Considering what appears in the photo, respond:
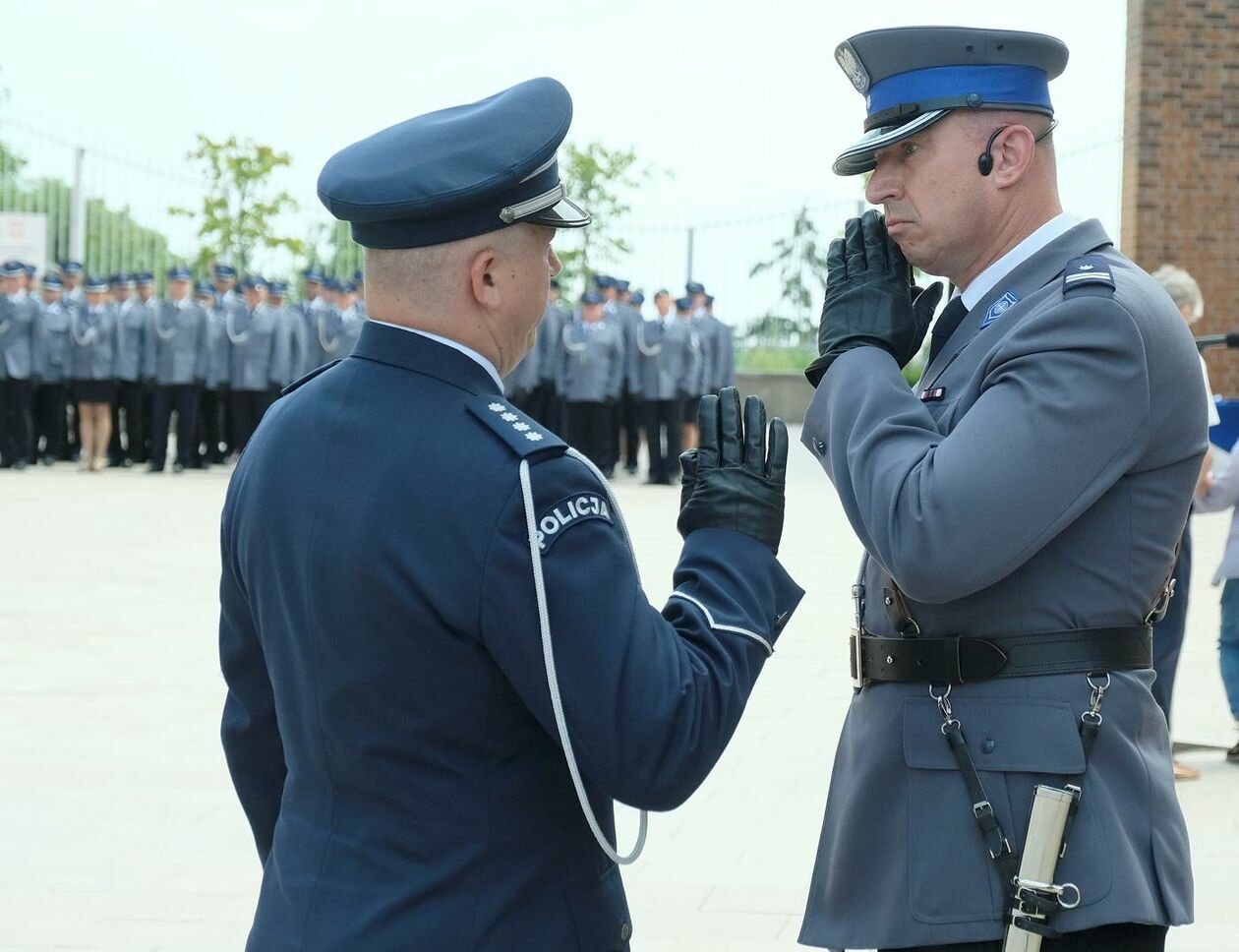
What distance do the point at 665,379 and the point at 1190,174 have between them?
677cm

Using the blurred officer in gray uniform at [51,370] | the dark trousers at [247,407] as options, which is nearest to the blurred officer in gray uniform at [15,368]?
the blurred officer in gray uniform at [51,370]

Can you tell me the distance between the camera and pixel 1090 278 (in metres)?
2.09

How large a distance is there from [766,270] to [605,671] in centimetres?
2302

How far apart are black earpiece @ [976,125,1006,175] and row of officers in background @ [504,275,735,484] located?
16.3 meters

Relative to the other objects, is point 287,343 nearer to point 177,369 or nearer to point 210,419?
point 177,369

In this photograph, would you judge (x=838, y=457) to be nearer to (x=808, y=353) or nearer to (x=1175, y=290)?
(x=1175, y=290)

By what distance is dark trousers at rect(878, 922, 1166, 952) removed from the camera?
2062 mm

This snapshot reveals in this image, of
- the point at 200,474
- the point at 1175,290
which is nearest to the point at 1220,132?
the point at 1175,290

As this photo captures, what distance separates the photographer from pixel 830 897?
2254 mm

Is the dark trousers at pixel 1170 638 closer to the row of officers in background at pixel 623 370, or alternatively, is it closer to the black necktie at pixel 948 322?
the black necktie at pixel 948 322

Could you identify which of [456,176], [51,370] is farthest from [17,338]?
[456,176]

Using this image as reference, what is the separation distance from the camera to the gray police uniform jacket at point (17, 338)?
1866 cm

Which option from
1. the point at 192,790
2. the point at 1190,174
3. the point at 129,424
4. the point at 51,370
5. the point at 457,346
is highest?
the point at 1190,174

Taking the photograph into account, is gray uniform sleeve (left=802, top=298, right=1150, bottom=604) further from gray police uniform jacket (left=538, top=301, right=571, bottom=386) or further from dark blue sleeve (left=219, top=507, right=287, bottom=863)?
gray police uniform jacket (left=538, top=301, right=571, bottom=386)
